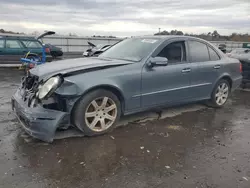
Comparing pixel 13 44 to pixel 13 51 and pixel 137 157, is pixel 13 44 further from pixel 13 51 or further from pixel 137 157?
pixel 137 157

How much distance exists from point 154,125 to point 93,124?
122 centimetres

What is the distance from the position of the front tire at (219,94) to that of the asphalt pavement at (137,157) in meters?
0.97

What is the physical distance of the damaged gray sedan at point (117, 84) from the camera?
3812 millimetres

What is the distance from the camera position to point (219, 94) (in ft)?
20.0

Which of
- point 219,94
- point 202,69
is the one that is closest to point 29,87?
point 202,69

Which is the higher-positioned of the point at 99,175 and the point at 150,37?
the point at 150,37

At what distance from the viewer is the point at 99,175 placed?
308 cm

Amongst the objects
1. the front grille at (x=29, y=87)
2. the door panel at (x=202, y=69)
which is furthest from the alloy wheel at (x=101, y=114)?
the door panel at (x=202, y=69)

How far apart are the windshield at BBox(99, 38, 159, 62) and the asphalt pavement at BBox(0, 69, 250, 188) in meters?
1.19

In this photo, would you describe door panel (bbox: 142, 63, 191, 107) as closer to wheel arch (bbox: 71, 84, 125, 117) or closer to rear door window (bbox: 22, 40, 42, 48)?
wheel arch (bbox: 71, 84, 125, 117)

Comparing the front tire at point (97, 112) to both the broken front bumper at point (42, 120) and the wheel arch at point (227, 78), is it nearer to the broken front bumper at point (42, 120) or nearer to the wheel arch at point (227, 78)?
the broken front bumper at point (42, 120)

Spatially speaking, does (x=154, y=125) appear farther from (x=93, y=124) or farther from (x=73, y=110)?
(x=73, y=110)

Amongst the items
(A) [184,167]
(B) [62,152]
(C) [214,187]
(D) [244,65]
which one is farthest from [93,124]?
(D) [244,65]

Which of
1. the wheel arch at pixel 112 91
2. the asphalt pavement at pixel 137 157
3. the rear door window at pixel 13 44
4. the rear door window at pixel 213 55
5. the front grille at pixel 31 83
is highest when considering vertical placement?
the rear door window at pixel 13 44
